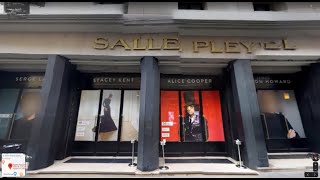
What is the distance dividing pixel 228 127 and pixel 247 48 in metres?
3.47

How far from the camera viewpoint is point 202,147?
27.4 feet

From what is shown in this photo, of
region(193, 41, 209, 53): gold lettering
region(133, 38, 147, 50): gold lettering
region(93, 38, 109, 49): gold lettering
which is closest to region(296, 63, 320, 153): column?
region(193, 41, 209, 53): gold lettering

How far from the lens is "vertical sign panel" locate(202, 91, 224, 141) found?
8.56 metres

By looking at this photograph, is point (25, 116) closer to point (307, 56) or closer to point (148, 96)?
point (148, 96)

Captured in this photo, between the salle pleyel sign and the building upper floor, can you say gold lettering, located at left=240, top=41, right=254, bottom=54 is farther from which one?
the building upper floor

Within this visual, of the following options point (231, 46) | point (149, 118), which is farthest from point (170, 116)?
point (231, 46)

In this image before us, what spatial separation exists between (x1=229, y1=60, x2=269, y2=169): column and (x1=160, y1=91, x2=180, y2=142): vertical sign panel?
2.50 m

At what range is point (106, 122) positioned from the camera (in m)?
8.63

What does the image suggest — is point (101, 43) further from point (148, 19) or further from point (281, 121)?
point (281, 121)

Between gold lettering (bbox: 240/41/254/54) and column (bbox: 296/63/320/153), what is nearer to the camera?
gold lettering (bbox: 240/41/254/54)

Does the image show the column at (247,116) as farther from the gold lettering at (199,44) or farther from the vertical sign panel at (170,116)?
the vertical sign panel at (170,116)

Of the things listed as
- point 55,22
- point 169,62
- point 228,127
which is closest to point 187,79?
point 169,62

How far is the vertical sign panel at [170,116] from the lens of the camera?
8492 millimetres

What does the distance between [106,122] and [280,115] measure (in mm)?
8115
